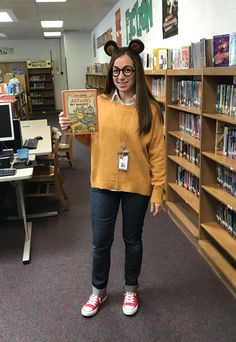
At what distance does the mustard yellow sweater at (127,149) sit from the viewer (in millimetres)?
1785

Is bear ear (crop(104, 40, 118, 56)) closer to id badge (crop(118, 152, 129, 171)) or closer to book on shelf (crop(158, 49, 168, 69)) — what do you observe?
id badge (crop(118, 152, 129, 171))

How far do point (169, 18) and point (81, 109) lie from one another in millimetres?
2669

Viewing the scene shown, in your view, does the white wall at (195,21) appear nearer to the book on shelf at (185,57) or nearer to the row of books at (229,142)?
the book on shelf at (185,57)

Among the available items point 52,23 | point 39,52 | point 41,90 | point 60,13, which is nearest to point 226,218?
point 60,13

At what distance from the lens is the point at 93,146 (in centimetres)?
186

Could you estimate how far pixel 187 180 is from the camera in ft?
11.1

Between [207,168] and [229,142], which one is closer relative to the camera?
[229,142]

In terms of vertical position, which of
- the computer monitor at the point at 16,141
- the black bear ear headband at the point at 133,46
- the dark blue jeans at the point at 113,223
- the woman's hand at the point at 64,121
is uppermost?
the black bear ear headband at the point at 133,46

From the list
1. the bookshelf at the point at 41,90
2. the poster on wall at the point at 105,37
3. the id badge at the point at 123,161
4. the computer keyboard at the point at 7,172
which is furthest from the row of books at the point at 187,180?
the bookshelf at the point at 41,90

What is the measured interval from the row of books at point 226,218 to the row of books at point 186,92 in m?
0.89

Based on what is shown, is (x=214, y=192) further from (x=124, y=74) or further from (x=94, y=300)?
(x=124, y=74)

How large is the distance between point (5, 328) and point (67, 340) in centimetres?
39

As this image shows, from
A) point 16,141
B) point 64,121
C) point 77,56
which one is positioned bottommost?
point 16,141

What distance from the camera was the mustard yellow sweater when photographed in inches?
70.3
